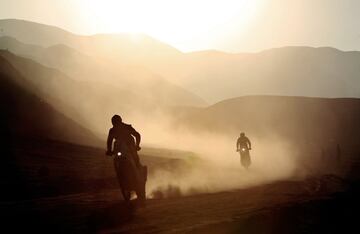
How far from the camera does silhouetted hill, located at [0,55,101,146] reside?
50.7 metres

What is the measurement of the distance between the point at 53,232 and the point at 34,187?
15.0 metres

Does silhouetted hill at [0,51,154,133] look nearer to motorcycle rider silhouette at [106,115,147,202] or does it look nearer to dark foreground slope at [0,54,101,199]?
dark foreground slope at [0,54,101,199]

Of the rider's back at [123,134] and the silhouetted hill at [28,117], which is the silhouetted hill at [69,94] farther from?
the rider's back at [123,134]

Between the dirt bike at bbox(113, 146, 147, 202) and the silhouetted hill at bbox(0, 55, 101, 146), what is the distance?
33.2m

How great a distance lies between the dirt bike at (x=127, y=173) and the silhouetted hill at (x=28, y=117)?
33250mm

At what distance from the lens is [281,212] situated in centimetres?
1074

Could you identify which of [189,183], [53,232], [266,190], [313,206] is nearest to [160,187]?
[189,183]

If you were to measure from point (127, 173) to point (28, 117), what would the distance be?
43824mm

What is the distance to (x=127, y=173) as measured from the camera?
13609 millimetres

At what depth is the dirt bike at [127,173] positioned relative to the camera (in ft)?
44.4

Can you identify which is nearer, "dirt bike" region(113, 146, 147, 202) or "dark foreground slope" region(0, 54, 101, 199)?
"dirt bike" region(113, 146, 147, 202)

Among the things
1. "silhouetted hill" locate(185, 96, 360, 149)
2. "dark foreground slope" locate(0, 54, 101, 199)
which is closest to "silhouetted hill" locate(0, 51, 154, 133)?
"silhouetted hill" locate(185, 96, 360, 149)

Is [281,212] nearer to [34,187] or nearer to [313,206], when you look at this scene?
[313,206]

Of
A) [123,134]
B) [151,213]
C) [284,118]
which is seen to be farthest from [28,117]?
[284,118]
